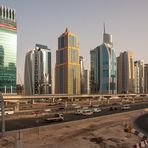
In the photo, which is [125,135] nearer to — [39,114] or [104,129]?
[104,129]

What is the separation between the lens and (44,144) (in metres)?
43.0

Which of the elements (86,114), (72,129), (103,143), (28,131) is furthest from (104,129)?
(86,114)

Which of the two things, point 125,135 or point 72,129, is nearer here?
point 125,135

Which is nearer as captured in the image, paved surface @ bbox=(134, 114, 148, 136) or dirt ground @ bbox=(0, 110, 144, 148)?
dirt ground @ bbox=(0, 110, 144, 148)

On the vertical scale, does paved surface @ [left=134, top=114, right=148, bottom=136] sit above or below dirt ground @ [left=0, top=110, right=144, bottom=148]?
Answer: below

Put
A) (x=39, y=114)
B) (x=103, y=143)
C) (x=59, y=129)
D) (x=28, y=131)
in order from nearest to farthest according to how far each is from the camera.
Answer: (x=103, y=143)
(x=28, y=131)
(x=59, y=129)
(x=39, y=114)

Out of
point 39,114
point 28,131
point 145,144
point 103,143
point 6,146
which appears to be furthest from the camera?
point 39,114

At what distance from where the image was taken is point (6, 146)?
134 feet

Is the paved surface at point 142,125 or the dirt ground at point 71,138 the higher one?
the dirt ground at point 71,138

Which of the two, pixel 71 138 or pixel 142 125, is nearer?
pixel 71 138

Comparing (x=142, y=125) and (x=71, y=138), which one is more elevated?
(x=71, y=138)

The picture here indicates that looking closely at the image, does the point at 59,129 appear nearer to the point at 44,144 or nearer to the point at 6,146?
the point at 44,144

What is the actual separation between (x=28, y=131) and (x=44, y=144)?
33.3ft

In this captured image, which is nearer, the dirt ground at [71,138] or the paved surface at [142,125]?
the dirt ground at [71,138]
